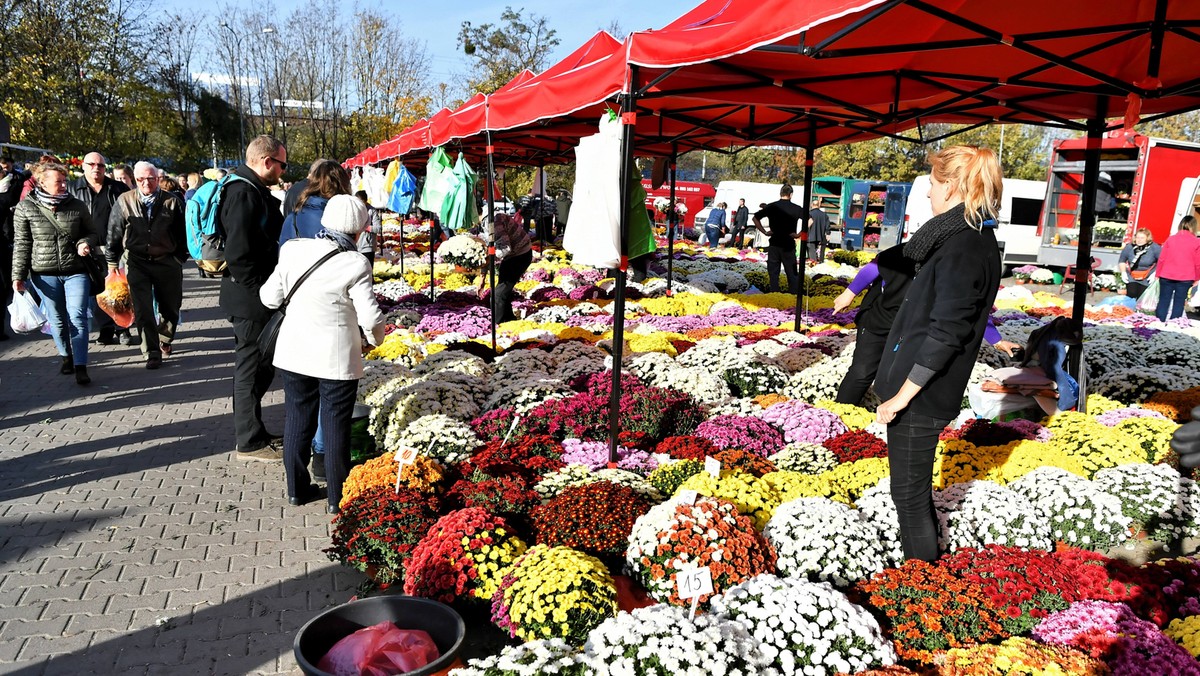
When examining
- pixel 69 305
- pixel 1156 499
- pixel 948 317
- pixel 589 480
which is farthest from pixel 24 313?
pixel 1156 499

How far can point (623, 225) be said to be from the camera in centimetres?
468

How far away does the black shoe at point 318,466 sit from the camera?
5406 millimetres

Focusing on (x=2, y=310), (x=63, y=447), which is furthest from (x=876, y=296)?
(x=2, y=310)

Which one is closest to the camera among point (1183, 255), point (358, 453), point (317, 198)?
point (317, 198)

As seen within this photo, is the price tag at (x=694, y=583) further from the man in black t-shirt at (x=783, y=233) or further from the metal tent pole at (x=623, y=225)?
the man in black t-shirt at (x=783, y=233)

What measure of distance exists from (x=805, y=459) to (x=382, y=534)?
2633mm

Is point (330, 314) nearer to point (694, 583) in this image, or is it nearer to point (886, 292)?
point (694, 583)

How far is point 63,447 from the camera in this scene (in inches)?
237

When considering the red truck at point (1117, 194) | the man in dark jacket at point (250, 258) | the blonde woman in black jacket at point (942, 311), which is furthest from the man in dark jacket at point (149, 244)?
the red truck at point (1117, 194)

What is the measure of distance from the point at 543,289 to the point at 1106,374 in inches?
296

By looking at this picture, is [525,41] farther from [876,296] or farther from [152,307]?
[876,296]

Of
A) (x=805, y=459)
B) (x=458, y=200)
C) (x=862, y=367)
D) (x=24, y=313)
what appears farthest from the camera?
(x=458, y=200)

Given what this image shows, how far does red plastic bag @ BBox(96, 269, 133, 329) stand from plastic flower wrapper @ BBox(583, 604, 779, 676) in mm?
7310

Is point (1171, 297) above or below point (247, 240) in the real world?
below
